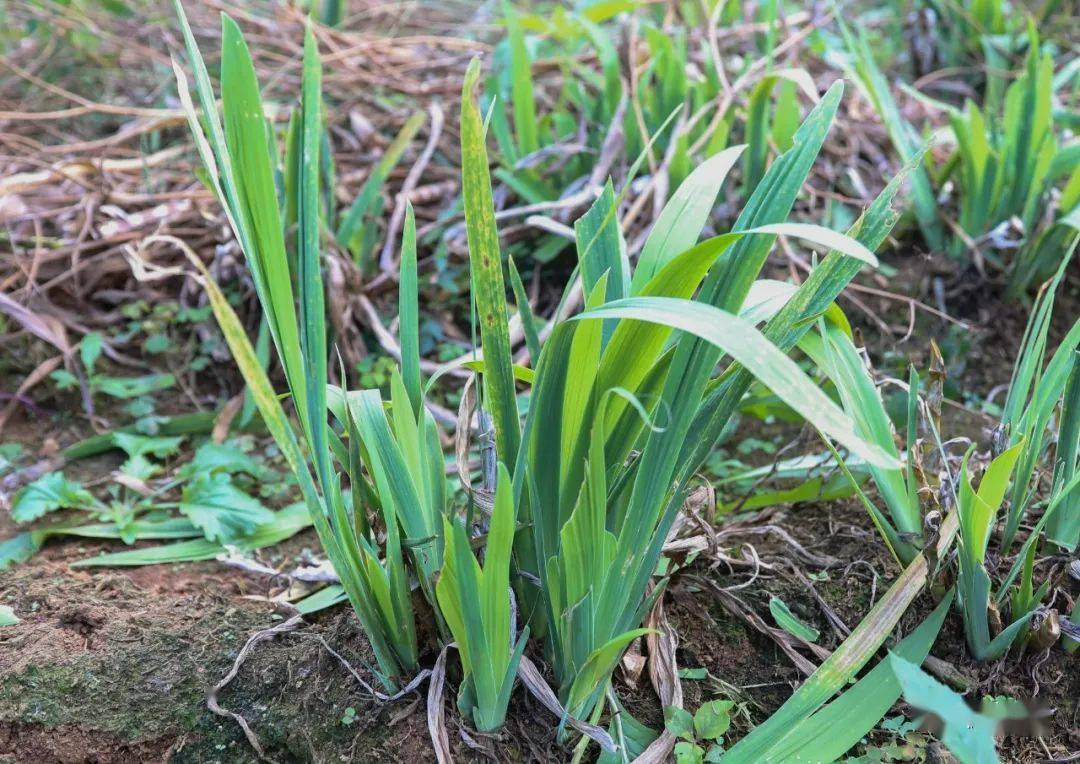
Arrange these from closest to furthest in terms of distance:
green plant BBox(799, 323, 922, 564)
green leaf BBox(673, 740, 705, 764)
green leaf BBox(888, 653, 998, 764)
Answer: green leaf BBox(888, 653, 998, 764), green leaf BBox(673, 740, 705, 764), green plant BBox(799, 323, 922, 564)

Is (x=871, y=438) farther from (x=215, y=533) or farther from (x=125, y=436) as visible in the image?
(x=125, y=436)

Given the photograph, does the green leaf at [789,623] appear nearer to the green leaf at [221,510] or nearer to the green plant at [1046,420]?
the green plant at [1046,420]

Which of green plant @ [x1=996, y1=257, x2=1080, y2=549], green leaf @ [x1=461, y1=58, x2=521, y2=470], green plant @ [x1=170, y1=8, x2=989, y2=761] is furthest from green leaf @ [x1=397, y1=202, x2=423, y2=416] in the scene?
green plant @ [x1=996, y1=257, x2=1080, y2=549]

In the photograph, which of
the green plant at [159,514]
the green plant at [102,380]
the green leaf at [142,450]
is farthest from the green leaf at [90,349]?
the green plant at [159,514]

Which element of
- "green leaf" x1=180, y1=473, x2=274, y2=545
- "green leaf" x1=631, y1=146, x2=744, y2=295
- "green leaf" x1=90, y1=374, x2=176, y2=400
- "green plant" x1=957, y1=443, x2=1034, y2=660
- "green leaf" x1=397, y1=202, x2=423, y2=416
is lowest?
"green leaf" x1=90, y1=374, x2=176, y2=400

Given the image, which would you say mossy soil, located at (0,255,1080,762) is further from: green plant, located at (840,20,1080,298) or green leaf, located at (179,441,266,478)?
green plant, located at (840,20,1080,298)

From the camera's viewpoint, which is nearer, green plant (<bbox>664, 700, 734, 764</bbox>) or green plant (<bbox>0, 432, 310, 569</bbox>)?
green plant (<bbox>664, 700, 734, 764</bbox>)

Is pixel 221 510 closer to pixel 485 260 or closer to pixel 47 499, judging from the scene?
pixel 47 499
